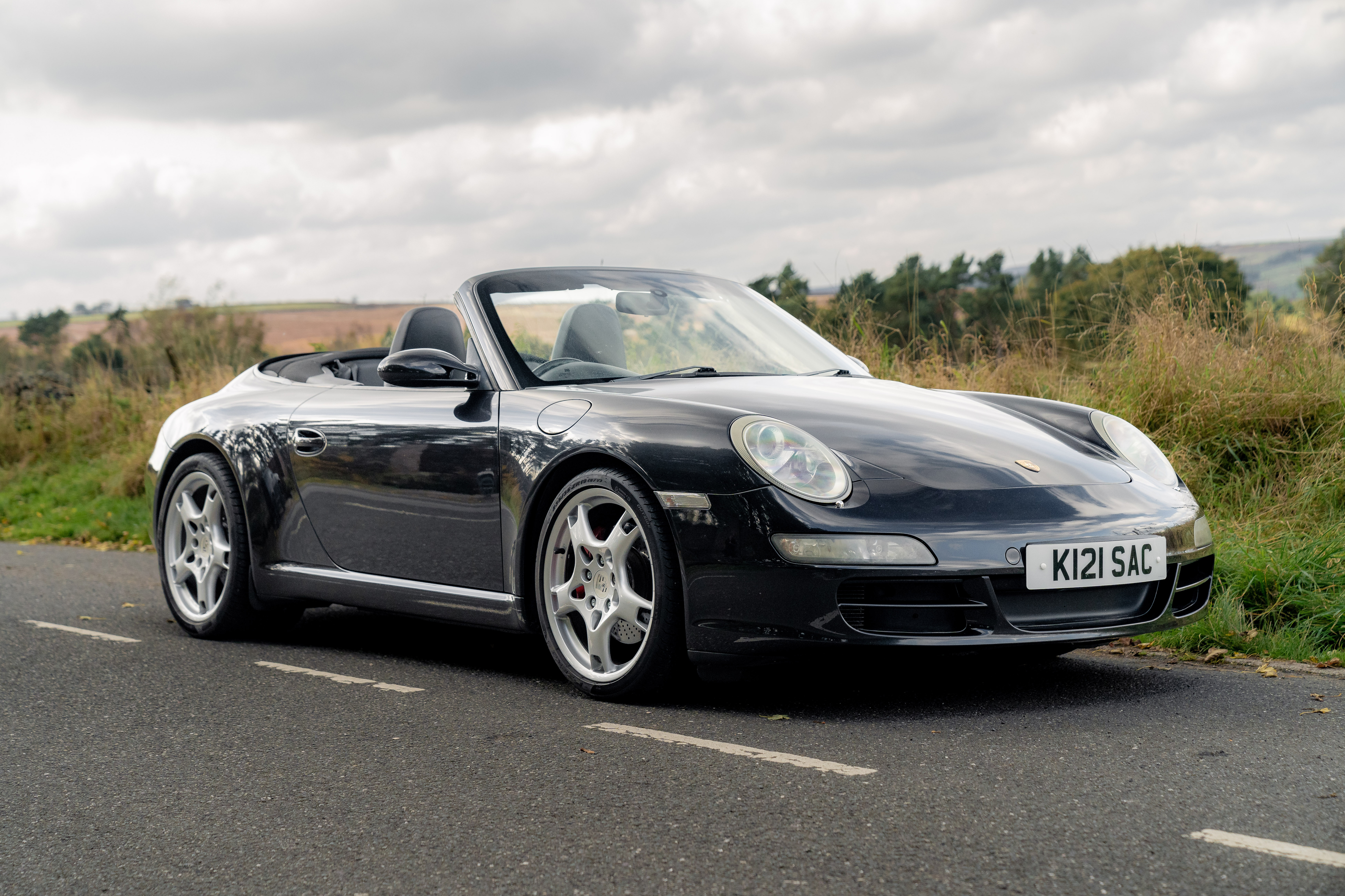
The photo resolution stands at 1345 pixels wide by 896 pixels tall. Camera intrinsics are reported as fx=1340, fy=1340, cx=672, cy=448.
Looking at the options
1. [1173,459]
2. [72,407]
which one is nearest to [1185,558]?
[1173,459]

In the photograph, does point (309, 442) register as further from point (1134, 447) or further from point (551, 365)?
point (1134, 447)

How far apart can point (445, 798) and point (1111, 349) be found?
5.72 metres

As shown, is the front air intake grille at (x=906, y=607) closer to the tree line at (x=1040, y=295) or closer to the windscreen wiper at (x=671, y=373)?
the windscreen wiper at (x=671, y=373)

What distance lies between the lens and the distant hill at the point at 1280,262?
7641mm

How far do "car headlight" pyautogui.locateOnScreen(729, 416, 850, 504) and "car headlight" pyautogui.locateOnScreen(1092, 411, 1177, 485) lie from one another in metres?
1.18

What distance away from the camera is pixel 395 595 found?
4844 mm

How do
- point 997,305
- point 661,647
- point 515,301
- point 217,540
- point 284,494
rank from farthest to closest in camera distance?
1. point 997,305
2. point 217,540
3. point 284,494
4. point 515,301
5. point 661,647

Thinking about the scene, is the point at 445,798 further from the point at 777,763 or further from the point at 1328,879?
the point at 1328,879

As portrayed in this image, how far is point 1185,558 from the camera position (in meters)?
4.00

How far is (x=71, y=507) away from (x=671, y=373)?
10772mm

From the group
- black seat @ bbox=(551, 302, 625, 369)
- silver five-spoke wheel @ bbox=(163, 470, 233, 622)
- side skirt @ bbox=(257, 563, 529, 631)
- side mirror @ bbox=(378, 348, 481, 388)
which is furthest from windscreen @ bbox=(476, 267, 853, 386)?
silver five-spoke wheel @ bbox=(163, 470, 233, 622)

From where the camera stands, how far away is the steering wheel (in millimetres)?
4664

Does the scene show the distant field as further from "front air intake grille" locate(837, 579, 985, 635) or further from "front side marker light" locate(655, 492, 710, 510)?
"front air intake grille" locate(837, 579, 985, 635)

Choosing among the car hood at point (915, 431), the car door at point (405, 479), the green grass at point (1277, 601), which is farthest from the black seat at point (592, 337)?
the green grass at point (1277, 601)
